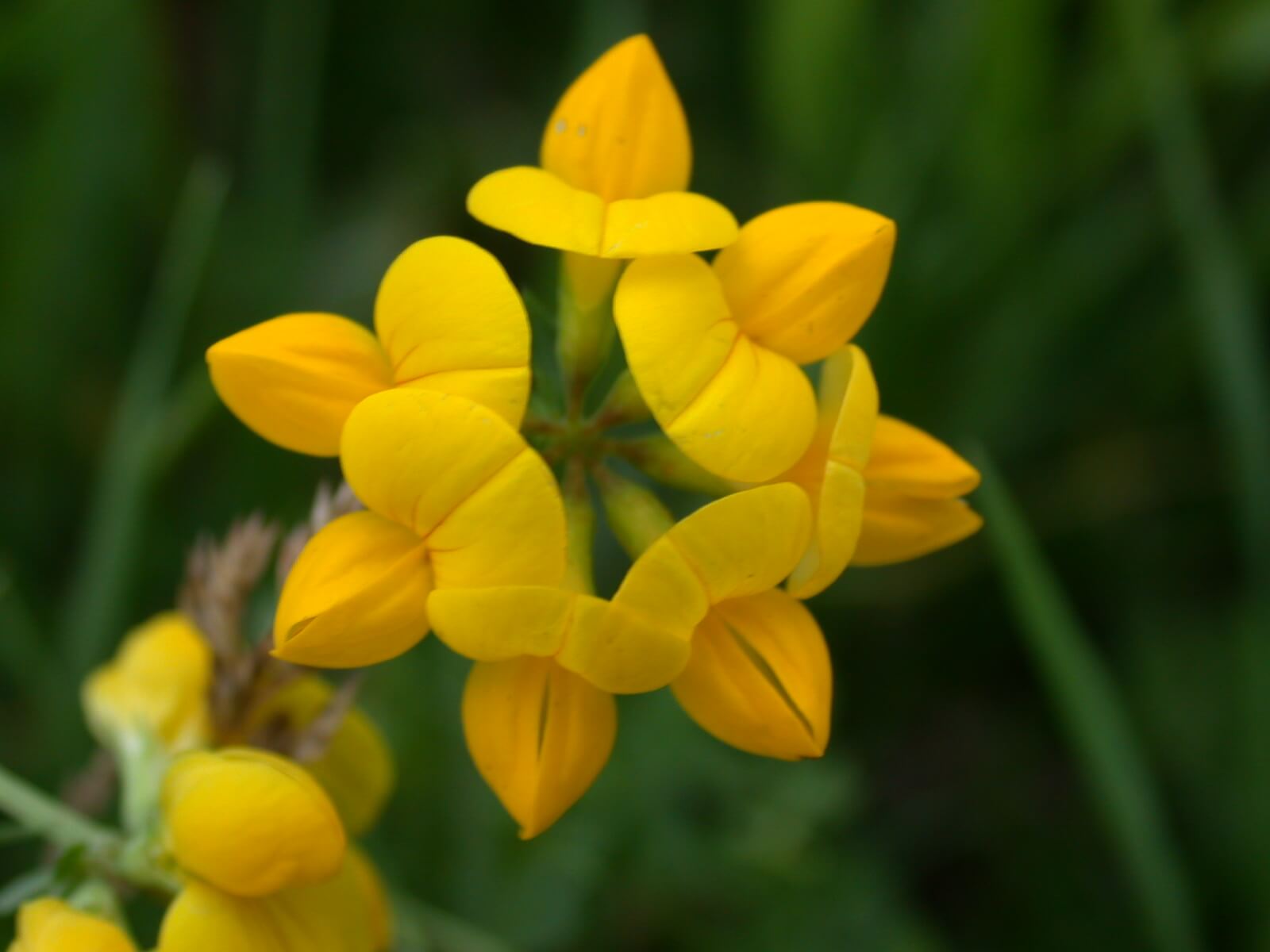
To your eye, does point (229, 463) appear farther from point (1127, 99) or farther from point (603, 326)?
point (1127, 99)

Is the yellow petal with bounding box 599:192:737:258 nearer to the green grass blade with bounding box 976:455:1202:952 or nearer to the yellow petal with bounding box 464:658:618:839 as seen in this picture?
the yellow petal with bounding box 464:658:618:839

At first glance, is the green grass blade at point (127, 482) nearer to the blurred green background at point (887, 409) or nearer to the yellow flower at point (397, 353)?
the blurred green background at point (887, 409)

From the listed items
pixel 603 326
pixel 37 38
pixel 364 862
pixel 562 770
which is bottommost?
pixel 364 862

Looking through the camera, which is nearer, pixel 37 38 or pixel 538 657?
pixel 538 657

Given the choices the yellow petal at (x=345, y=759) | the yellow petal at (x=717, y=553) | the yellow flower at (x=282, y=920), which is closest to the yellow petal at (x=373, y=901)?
the yellow flower at (x=282, y=920)

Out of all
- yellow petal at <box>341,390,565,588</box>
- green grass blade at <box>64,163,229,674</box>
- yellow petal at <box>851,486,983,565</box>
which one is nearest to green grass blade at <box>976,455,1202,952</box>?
yellow petal at <box>851,486,983,565</box>

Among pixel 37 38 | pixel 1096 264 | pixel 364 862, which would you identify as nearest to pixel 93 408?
pixel 37 38

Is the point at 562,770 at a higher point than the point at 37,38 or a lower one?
lower
